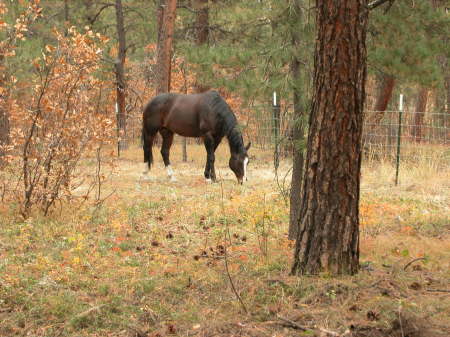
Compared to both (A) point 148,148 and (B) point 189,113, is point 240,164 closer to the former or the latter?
(B) point 189,113

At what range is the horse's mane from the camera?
11.9 metres

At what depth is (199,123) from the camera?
12914 millimetres

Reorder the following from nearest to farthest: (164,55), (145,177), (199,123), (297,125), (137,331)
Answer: (137,331) < (297,125) < (199,123) < (145,177) < (164,55)

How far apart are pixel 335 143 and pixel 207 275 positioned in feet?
5.59

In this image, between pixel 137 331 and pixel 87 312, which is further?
pixel 87 312

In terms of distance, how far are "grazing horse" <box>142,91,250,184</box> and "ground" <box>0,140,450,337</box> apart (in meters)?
2.32

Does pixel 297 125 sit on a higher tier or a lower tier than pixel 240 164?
higher

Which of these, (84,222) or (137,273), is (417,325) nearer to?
(137,273)

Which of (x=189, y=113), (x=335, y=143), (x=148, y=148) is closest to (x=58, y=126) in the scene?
(x=335, y=143)

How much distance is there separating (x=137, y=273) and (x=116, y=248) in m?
0.94

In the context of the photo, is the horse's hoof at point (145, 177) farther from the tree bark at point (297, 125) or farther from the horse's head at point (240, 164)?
the tree bark at point (297, 125)

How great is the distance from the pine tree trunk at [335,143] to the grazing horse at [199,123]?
6485 millimetres

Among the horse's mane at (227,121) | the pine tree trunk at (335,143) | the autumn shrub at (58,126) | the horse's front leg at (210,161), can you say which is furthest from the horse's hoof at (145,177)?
the pine tree trunk at (335,143)

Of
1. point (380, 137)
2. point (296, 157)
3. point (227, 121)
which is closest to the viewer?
point (296, 157)
